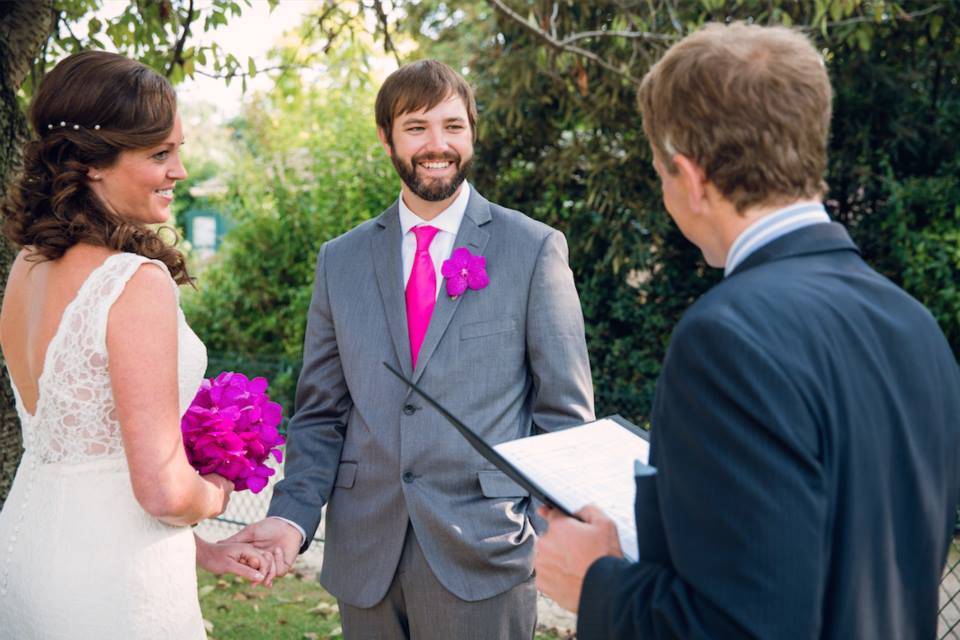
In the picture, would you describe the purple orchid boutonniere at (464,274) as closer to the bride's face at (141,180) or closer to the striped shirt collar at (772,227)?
the bride's face at (141,180)

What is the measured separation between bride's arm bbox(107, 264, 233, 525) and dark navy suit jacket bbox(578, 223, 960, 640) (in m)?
1.14

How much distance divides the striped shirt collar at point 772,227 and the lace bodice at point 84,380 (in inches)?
54.6

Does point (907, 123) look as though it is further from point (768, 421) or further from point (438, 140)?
point (768, 421)

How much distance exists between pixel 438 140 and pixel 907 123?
6146 mm

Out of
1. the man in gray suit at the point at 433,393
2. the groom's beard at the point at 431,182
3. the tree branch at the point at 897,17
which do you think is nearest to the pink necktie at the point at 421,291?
the man in gray suit at the point at 433,393

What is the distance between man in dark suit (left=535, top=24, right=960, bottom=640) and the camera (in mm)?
1374

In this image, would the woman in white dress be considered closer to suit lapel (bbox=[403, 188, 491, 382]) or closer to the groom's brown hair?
suit lapel (bbox=[403, 188, 491, 382])

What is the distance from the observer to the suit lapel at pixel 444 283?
2990 mm

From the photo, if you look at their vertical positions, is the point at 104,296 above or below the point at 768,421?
above

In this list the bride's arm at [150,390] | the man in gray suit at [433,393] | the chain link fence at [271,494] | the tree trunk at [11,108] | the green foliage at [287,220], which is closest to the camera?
the bride's arm at [150,390]

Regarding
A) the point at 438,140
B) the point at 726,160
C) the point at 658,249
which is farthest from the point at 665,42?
the point at 726,160

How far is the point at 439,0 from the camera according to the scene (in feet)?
31.4

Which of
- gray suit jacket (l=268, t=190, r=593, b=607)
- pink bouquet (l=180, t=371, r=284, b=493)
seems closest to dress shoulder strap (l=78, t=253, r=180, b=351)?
pink bouquet (l=180, t=371, r=284, b=493)

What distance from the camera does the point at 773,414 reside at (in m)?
1.37
